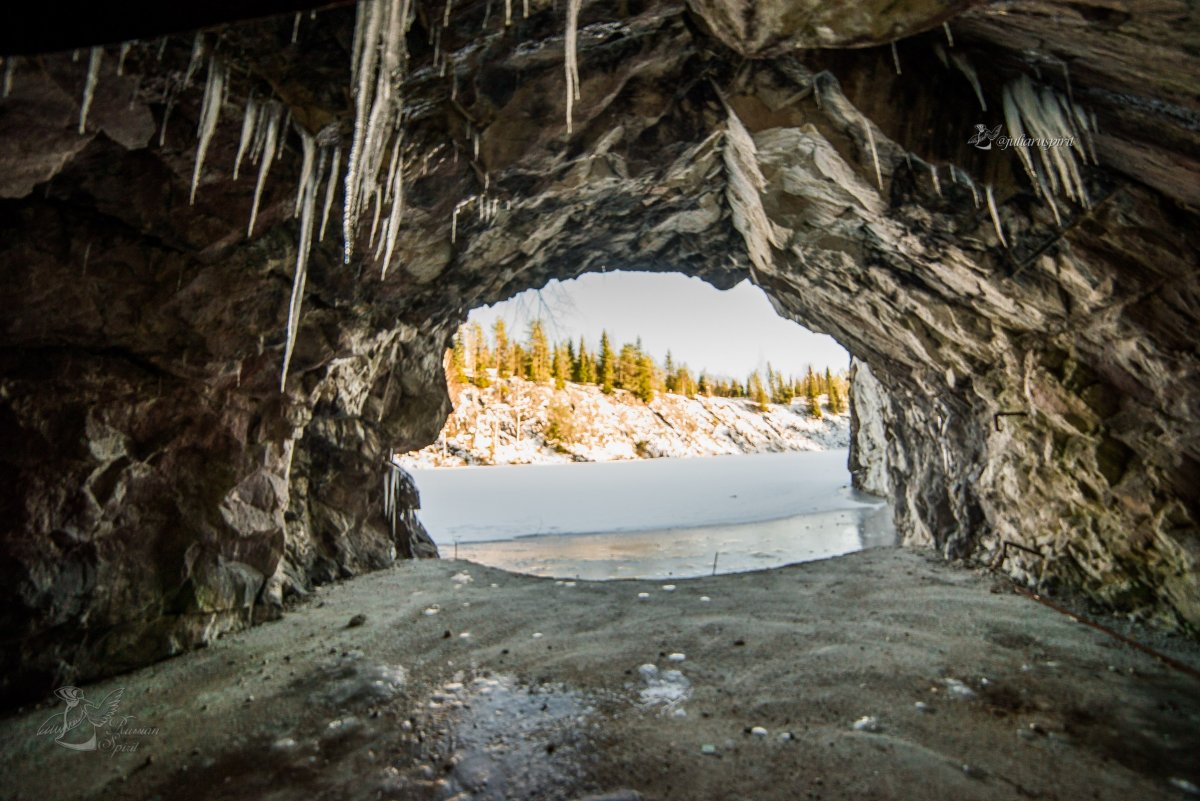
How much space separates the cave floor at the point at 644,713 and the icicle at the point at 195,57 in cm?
447

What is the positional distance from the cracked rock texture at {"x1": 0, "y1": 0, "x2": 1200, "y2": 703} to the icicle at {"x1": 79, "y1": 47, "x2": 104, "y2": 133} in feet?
0.18

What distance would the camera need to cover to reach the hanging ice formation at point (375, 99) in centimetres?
323

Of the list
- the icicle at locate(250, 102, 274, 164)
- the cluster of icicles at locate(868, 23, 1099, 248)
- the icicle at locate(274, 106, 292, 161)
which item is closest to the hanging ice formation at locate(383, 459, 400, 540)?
the icicle at locate(274, 106, 292, 161)

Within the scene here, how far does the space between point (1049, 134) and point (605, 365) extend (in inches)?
2889

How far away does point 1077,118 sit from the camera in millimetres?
3926

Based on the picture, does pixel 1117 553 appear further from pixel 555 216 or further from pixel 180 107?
pixel 180 107

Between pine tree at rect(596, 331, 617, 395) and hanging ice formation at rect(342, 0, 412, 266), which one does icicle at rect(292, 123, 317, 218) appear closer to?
hanging ice formation at rect(342, 0, 412, 266)

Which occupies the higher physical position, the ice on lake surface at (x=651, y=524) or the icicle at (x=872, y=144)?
the icicle at (x=872, y=144)

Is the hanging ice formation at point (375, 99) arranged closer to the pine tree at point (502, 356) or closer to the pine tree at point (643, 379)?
the pine tree at point (502, 356)

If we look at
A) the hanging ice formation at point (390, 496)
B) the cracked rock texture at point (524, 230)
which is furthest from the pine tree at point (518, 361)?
the cracked rock texture at point (524, 230)

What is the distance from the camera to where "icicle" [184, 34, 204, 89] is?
369 cm

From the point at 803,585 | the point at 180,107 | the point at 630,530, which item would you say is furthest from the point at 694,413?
the point at 180,107

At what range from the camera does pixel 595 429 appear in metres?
66.2

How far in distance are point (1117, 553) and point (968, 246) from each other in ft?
11.4
